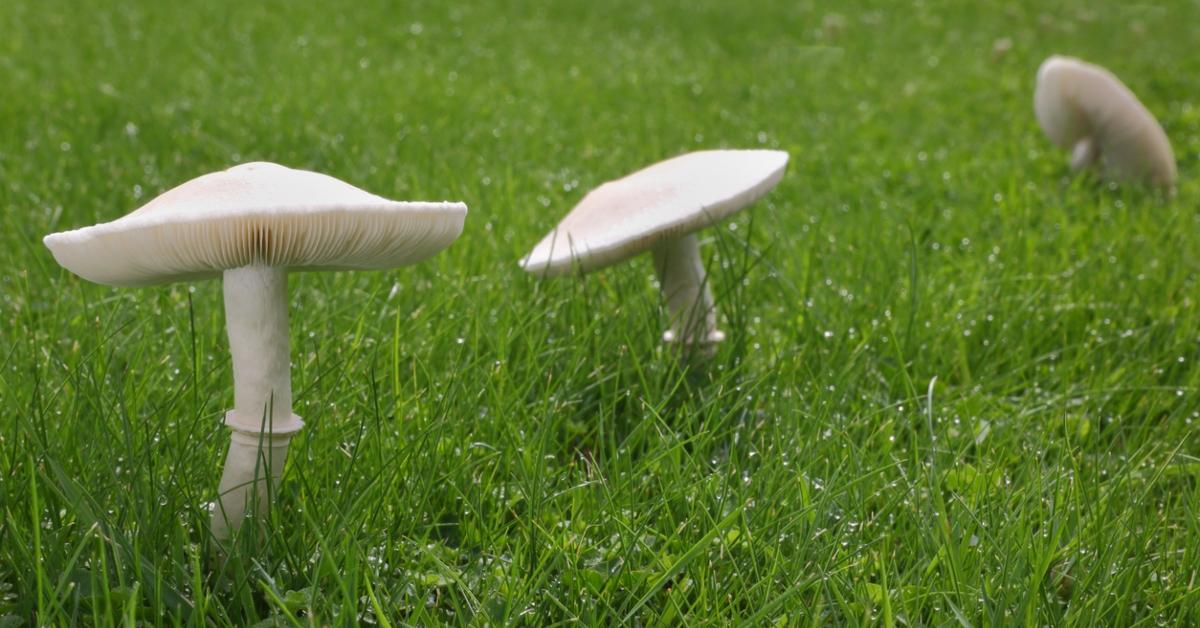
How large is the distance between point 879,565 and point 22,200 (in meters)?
3.80

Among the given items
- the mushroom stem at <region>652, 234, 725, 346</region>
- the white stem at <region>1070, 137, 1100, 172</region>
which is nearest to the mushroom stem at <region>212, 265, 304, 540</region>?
the mushroom stem at <region>652, 234, 725, 346</region>

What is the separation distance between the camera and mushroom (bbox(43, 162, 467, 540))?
5.24 ft

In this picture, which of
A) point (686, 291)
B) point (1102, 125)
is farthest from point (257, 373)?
point (1102, 125)

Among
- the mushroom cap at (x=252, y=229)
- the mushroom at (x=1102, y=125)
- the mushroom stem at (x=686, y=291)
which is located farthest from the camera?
the mushroom at (x=1102, y=125)

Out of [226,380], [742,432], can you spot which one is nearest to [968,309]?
[742,432]

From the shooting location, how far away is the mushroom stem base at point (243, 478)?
1.91 m

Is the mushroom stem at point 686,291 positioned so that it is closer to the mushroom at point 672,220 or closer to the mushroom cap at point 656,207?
the mushroom at point 672,220

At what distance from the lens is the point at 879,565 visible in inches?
76.7

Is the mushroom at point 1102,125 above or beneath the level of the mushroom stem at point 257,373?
above

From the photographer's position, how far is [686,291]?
288 centimetres

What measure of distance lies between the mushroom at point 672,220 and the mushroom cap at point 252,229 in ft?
2.27

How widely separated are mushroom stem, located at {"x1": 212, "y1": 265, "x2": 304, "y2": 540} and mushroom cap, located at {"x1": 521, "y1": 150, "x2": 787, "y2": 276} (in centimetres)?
78

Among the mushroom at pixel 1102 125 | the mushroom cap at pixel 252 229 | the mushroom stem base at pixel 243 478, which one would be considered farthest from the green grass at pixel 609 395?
the mushroom cap at pixel 252 229

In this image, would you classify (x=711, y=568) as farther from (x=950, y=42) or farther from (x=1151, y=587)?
(x=950, y=42)
